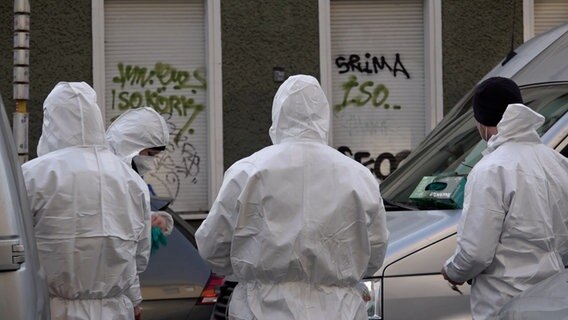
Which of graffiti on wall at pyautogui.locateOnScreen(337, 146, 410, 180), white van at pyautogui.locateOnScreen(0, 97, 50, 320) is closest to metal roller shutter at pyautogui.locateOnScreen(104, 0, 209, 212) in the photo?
graffiti on wall at pyautogui.locateOnScreen(337, 146, 410, 180)

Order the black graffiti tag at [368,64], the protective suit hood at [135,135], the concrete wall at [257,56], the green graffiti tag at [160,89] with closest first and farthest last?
the protective suit hood at [135,135]
the concrete wall at [257,56]
the green graffiti tag at [160,89]
the black graffiti tag at [368,64]

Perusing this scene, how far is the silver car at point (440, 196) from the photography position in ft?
18.8

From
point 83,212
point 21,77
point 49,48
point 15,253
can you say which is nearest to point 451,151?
point 83,212

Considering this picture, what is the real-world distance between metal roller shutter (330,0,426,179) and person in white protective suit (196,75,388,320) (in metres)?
9.29

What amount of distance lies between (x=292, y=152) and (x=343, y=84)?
938cm

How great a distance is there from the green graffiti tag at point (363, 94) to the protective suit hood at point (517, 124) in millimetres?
8706

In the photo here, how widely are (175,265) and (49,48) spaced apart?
6892 millimetres

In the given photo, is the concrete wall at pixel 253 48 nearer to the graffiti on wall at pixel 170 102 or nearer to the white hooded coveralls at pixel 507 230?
the graffiti on wall at pixel 170 102

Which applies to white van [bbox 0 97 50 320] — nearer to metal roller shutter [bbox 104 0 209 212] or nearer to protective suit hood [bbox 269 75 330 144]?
protective suit hood [bbox 269 75 330 144]

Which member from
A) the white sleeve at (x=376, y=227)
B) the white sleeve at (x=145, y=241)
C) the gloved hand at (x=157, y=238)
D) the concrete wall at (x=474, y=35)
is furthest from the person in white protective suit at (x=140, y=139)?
the concrete wall at (x=474, y=35)

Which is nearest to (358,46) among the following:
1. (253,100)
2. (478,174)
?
(253,100)

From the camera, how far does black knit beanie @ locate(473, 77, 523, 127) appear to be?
557 centimetres

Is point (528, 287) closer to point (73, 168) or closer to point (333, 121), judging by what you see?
point (73, 168)

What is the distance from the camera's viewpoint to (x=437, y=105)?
46.5 feet
